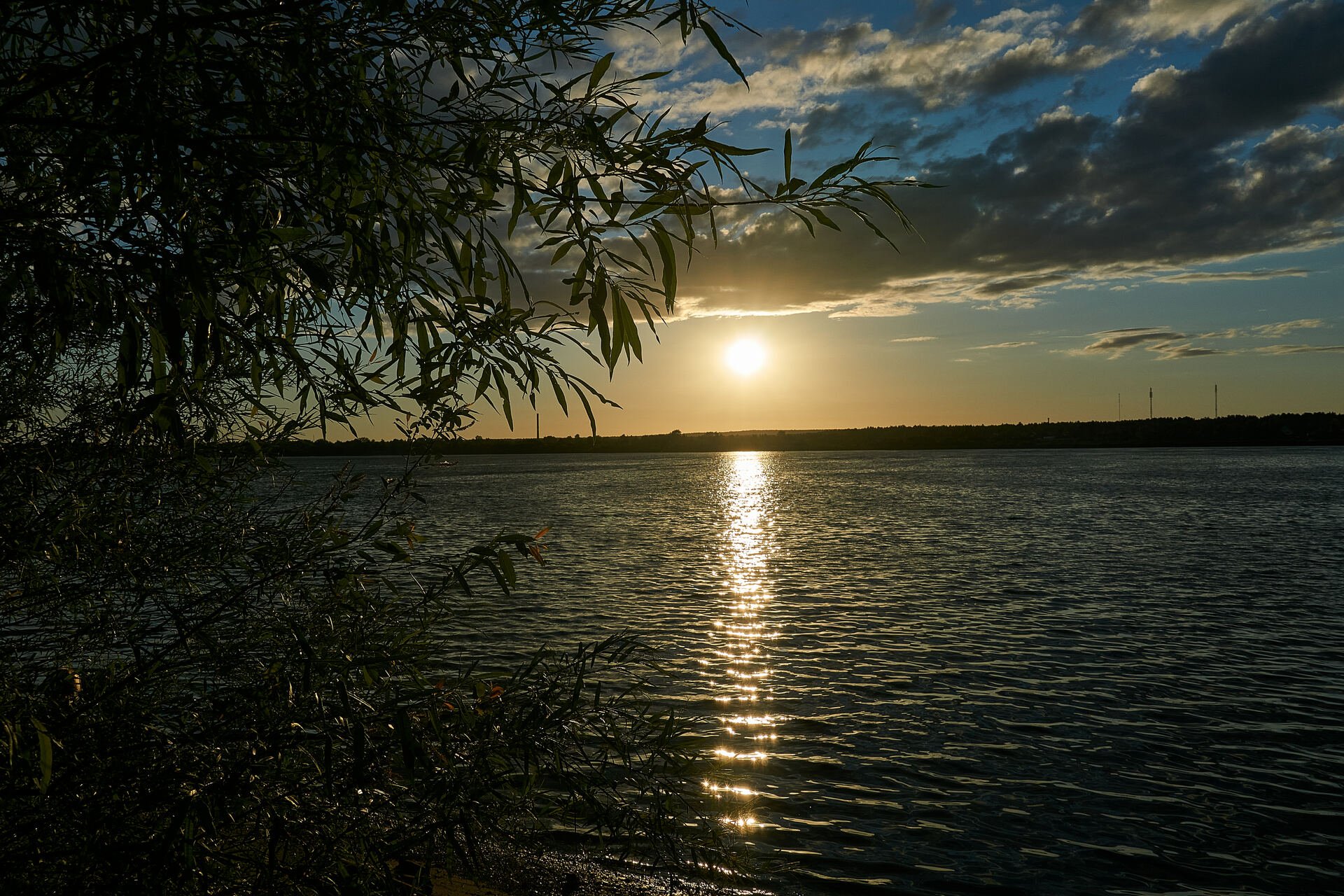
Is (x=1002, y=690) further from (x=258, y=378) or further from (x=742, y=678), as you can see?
(x=258, y=378)

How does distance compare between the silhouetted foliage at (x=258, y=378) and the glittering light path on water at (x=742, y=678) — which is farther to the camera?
the glittering light path on water at (x=742, y=678)

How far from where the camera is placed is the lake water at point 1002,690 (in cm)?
896

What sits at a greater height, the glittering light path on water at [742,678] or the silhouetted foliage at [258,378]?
the silhouetted foliage at [258,378]

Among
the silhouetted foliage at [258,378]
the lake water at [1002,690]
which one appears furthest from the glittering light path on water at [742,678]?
the silhouetted foliage at [258,378]

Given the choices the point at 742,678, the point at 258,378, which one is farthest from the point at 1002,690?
the point at 258,378

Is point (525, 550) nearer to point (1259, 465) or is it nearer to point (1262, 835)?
point (1262, 835)

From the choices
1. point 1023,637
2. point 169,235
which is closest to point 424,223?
point 169,235

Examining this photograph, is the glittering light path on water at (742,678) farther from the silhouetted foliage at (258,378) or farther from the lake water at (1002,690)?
the silhouetted foliage at (258,378)

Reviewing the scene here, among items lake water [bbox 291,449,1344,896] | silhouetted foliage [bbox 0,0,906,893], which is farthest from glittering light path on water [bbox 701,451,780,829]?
silhouetted foliage [bbox 0,0,906,893]

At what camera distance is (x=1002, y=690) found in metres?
14.6

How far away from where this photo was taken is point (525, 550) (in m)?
4.38

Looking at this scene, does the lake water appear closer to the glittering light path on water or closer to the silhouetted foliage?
the glittering light path on water

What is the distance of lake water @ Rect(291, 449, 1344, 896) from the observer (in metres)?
8.96

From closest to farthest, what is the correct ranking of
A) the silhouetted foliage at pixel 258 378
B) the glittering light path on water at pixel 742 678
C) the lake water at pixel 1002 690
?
the silhouetted foliage at pixel 258 378
the lake water at pixel 1002 690
the glittering light path on water at pixel 742 678
